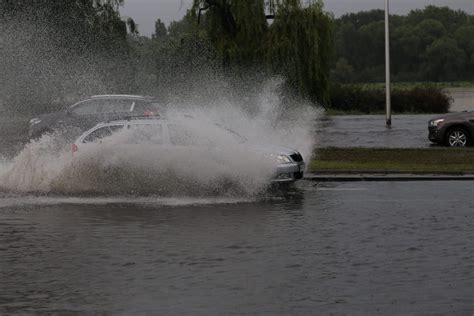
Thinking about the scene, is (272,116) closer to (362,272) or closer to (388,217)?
(388,217)

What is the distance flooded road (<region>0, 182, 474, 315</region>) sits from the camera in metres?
9.83

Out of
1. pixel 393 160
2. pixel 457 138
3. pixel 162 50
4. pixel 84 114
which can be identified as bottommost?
pixel 457 138

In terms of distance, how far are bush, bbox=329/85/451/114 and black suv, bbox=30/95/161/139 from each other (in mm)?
33610

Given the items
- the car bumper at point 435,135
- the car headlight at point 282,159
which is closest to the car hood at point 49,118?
the car bumper at point 435,135

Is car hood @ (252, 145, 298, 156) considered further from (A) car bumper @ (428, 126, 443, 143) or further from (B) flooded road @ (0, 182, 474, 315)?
(A) car bumper @ (428, 126, 443, 143)

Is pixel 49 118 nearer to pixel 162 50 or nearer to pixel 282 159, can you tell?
pixel 282 159

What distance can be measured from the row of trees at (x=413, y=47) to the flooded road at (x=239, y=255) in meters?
121

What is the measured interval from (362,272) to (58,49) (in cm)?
4032

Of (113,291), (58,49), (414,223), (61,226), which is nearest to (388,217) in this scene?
(414,223)

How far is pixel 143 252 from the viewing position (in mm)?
12781

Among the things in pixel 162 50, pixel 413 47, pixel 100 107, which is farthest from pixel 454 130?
pixel 413 47

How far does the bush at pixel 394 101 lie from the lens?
67375mm

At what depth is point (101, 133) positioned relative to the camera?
70.3ft

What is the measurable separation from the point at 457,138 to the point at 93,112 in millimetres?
10717
